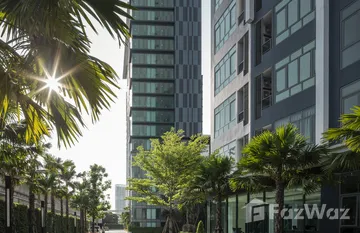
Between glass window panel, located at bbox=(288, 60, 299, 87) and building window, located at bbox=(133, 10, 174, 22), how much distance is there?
7620 cm

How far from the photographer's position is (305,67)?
24.7 metres

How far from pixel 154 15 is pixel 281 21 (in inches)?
2961

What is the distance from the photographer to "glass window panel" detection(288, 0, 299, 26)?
2614 centimetres

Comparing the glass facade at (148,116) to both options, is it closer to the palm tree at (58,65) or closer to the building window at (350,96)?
the building window at (350,96)

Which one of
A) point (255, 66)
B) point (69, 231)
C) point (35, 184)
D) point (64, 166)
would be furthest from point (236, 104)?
point (69, 231)

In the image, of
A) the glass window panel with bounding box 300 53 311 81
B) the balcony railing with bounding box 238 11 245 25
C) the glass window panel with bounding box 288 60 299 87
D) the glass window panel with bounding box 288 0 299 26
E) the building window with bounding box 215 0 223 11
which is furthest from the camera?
the building window with bounding box 215 0 223 11

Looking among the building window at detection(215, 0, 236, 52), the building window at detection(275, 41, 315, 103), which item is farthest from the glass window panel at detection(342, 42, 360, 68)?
the building window at detection(215, 0, 236, 52)

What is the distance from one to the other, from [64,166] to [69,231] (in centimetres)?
1379

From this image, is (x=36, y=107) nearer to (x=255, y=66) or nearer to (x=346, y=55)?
(x=346, y=55)

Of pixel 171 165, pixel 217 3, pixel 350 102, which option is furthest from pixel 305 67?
pixel 171 165

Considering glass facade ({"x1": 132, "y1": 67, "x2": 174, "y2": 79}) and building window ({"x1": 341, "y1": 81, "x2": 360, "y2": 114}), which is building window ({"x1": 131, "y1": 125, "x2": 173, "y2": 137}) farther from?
building window ({"x1": 341, "y1": 81, "x2": 360, "y2": 114})

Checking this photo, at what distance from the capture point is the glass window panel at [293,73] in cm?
2566

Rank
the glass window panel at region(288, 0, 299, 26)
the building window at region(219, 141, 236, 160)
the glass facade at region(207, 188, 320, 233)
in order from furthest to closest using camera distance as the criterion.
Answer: the building window at region(219, 141, 236, 160) < the glass window panel at region(288, 0, 299, 26) < the glass facade at region(207, 188, 320, 233)

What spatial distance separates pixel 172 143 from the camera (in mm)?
45812
